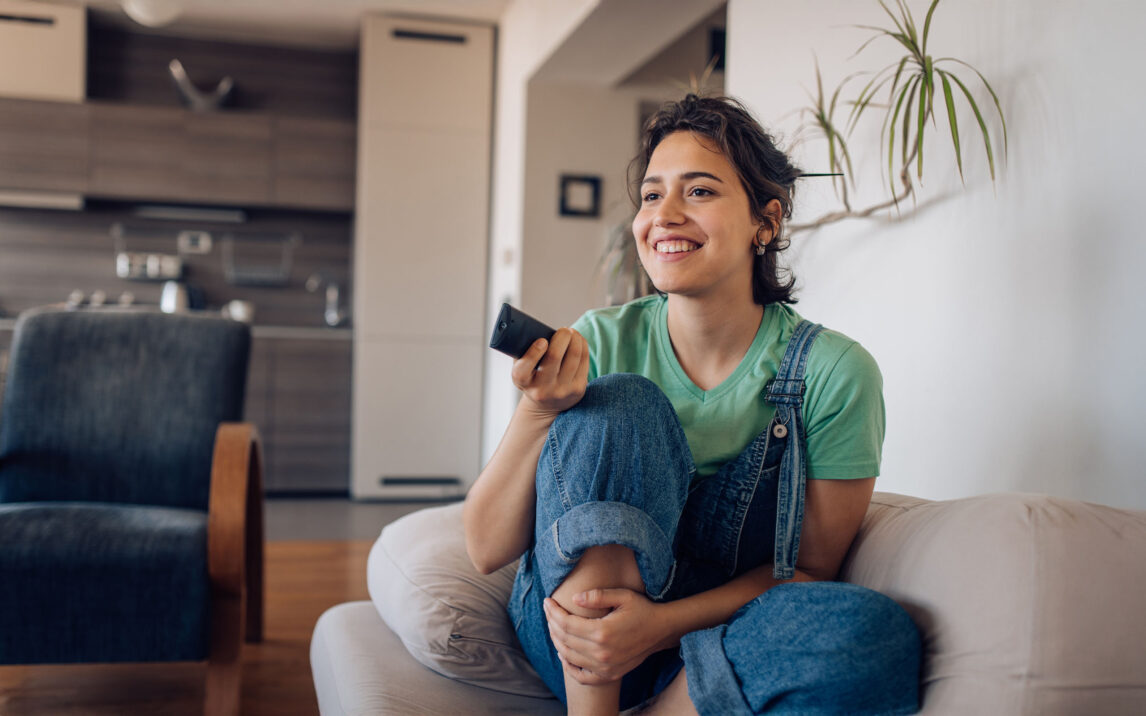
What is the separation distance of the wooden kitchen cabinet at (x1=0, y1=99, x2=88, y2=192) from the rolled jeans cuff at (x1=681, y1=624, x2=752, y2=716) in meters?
4.85

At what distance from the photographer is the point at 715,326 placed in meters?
1.44

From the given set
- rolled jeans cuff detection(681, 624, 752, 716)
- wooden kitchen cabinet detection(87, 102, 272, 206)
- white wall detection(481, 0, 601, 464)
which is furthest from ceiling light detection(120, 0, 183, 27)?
rolled jeans cuff detection(681, 624, 752, 716)

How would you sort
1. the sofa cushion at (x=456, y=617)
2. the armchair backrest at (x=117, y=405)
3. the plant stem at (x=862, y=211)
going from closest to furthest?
the sofa cushion at (x=456, y=617) < the plant stem at (x=862, y=211) < the armchair backrest at (x=117, y=405)

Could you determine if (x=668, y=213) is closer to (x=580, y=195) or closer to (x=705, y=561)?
(x=705, y=561)

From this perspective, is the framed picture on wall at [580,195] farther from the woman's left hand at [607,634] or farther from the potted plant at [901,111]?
the woman's left hand at [607,634]

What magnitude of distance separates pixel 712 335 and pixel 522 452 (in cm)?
36

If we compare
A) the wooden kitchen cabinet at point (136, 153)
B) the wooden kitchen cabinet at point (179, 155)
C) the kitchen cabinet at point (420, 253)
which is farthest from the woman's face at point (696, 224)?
the wooden kitchen cabinet at point (136, 153)

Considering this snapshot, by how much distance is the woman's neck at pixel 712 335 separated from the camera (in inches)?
56.3

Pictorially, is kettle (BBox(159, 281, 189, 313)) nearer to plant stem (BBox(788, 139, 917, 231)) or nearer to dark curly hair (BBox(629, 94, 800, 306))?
plant stem (BBox(788, 139, 917, 231))

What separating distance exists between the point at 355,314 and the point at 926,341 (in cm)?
379

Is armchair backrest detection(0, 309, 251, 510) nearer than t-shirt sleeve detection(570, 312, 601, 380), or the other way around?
t-shirt sleeve detection(570, 312, 601, 380)

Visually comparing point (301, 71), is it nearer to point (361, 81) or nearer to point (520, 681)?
point (361, 81)

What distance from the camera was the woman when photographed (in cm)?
110

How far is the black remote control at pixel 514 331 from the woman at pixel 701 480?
0.06 ft
